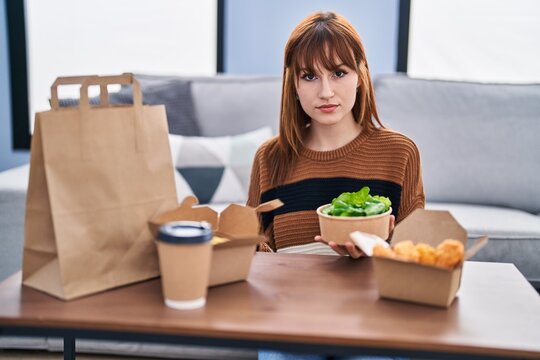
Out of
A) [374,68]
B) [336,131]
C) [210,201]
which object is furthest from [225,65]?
[336,131]

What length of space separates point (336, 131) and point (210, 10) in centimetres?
199

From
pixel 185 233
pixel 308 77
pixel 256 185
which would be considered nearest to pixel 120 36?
pixel 256 185

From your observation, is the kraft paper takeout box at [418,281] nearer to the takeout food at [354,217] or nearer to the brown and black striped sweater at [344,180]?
the takeout food at [354,217]

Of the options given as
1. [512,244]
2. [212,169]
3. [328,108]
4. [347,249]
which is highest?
[328,108]

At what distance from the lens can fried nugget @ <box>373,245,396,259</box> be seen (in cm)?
104

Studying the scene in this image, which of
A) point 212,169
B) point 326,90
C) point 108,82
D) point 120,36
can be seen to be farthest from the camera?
point 120,36

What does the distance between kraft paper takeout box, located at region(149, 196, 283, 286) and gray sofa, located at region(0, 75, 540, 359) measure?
132 cm

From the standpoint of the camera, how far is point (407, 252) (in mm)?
1025

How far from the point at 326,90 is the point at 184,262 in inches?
26.6

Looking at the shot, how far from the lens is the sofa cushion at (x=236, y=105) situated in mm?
2832

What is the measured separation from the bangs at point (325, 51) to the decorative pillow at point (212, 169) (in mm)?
1103

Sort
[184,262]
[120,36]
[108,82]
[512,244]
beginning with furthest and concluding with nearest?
[120,36], [512,244], [108,82], [184,262]

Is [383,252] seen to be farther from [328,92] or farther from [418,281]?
[328,92]

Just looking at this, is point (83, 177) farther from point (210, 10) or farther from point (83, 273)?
point (210, 10)
